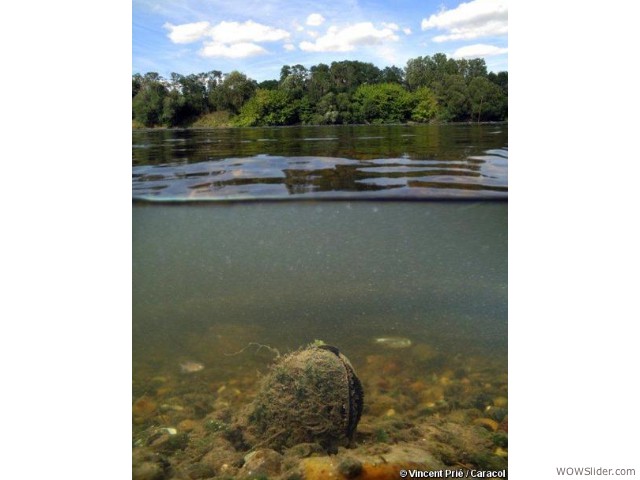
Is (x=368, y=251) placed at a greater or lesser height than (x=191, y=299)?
greater

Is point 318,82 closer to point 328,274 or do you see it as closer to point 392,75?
point 392,75

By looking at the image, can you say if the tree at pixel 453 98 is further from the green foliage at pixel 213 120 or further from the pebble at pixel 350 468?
the pebble at pixel 350 468

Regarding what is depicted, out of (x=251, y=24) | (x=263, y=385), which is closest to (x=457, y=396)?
(x=263, y=385)

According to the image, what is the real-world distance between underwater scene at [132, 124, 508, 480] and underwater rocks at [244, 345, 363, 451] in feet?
0.39

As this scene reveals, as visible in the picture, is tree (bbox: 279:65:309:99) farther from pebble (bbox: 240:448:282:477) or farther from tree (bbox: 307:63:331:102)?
pebble (bbox: 240:448:282:477)

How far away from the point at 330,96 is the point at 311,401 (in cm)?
289

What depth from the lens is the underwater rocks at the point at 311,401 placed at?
330 cm

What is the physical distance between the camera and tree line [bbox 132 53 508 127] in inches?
168

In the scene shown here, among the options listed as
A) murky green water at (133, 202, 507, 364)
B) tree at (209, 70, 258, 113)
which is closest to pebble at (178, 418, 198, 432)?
murky green water at (133, 202, 507, 364)

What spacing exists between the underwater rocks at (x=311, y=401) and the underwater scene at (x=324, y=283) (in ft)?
0.39

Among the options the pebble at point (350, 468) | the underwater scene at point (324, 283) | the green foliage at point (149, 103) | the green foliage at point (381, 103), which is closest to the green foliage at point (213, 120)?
the underwater scene at point (324, 283)
